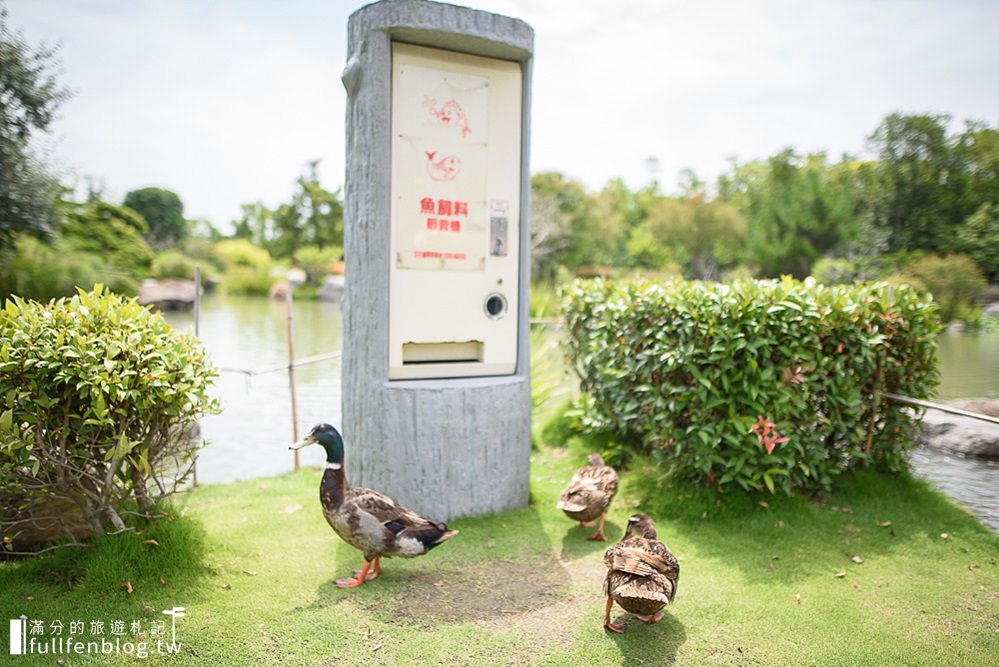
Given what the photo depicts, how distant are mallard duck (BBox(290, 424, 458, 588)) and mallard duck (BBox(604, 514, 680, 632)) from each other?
2.75 feet

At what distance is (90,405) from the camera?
3.02 metres

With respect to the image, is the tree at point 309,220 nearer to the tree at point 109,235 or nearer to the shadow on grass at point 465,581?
the tree at point 109,235

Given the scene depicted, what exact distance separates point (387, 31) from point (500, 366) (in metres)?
2.24

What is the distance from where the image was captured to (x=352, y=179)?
4.10m

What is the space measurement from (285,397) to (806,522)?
791 centimetres

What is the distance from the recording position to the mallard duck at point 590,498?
12.5 ft

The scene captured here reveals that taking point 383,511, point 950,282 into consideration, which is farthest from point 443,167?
point 950,282

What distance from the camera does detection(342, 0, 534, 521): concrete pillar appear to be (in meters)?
3.91

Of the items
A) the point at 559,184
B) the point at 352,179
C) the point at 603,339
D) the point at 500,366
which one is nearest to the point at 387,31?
the point at 352,179

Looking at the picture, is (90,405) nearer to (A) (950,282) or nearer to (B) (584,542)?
(B) (584,542)

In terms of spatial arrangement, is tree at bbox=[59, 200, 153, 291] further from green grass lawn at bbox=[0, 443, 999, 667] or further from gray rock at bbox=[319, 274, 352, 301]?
green grass lawn at bbox=[0, 443, 999, 667]

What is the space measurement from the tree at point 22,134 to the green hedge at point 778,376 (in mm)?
11436

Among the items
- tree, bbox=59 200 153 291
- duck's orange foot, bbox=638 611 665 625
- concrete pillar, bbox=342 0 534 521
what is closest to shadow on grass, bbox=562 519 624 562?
concrete pillar, bbox=342 0 534 521

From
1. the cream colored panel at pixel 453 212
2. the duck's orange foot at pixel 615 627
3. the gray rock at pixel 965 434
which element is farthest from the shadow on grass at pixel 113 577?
the gray rock at pixel 965 434
